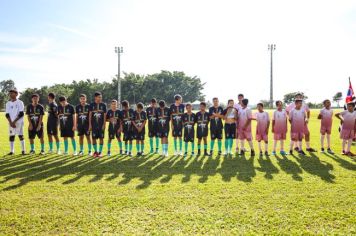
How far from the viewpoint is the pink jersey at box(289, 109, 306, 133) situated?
10602mm

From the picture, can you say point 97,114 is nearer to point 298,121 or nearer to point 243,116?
point 243,116

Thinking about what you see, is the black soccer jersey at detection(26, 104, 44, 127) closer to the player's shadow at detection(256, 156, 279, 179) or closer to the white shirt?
the white shirt

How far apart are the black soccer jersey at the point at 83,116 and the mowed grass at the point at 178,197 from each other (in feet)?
6.23

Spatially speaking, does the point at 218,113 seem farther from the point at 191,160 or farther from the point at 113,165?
the point at 113,165

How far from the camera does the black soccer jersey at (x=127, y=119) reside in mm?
10570

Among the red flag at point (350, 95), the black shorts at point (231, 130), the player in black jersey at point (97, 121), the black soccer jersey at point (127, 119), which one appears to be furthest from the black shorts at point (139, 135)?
the red flag at point (350, 95)

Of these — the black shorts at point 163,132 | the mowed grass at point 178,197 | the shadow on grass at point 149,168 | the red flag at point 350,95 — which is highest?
the red flag at point 350,95

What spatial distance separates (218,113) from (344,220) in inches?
261

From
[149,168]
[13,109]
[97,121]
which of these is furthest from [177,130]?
[13,109]

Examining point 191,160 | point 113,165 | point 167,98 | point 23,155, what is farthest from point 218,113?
point 167,98

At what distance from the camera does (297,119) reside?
10.6 meters

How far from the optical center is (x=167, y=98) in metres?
74.6

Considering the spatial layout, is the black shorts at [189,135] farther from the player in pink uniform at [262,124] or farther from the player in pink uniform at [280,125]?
the player in pink uniform at [280,125]

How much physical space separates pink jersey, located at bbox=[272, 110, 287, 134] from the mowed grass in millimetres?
2044
